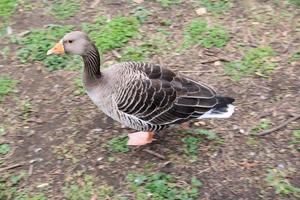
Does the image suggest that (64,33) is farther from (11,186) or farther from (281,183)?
(281,183)

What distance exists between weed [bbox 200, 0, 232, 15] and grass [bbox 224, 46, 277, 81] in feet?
2.31

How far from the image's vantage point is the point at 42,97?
4.40 m

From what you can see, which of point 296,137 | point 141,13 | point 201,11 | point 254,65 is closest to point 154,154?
point 296,137

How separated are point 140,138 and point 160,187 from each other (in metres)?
0.51

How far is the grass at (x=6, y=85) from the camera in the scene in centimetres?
443

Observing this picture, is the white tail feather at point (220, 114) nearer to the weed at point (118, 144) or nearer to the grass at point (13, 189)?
the weed at point (118, 144)

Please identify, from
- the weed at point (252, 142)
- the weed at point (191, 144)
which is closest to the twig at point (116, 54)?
the weed at point (191, 144)

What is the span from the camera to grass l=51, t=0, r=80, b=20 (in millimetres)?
5167

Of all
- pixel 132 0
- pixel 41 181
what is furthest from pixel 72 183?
pixel 132 0

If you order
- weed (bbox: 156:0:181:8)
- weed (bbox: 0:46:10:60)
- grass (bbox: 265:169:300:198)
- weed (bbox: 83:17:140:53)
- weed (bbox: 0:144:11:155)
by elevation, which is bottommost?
grass (bbox: 265:169:300:198)

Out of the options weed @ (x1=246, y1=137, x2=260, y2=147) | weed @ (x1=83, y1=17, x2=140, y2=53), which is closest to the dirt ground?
weed @ (x1=246, y1=137, x2=260, y2=147)

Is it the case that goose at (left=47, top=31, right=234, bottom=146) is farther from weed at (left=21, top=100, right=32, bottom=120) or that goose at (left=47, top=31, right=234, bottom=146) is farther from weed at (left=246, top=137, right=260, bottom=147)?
weed at (left=21, top=100, right=32, bottom=120)

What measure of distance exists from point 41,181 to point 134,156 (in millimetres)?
805

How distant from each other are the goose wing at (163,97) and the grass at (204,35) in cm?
115
